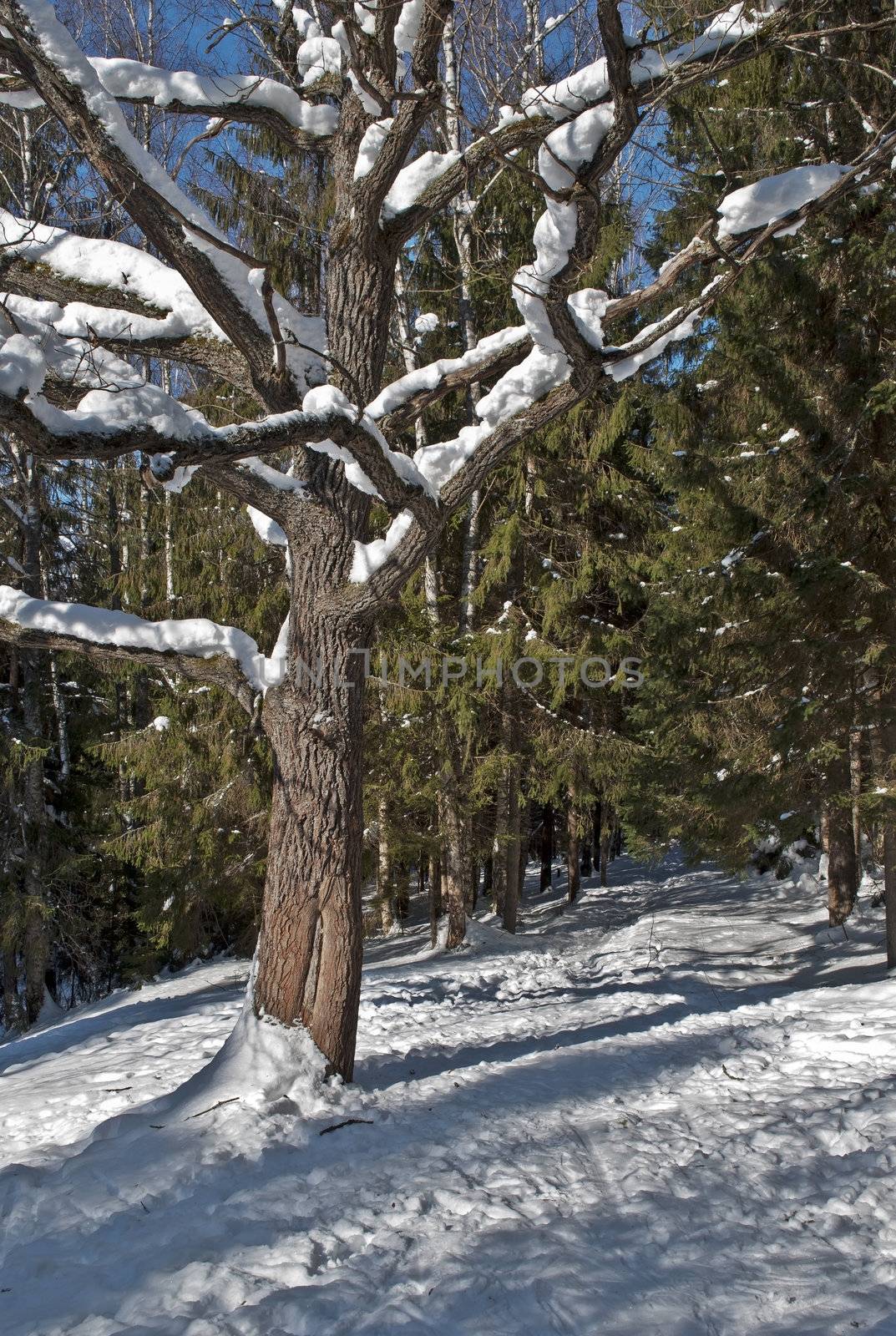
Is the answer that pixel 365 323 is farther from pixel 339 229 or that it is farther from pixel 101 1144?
pixel 101 1144

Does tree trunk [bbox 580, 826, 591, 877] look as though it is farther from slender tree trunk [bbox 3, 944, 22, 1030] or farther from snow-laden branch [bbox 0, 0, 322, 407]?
snow-laden branch [bbox 0, 0, 322, 407]

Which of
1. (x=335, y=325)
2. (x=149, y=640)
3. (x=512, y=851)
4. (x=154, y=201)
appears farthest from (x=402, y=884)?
(x=154, y=201)

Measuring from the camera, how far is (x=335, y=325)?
5391 millimetres

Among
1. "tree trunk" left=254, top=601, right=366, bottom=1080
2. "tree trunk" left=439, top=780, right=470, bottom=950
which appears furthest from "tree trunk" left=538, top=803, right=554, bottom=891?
"tree trunk" left=254, top=601, right=366, bottom=1080

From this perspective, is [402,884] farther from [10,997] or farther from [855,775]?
[855,775]

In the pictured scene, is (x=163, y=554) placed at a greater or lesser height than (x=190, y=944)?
greater

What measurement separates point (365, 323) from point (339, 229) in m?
0.56

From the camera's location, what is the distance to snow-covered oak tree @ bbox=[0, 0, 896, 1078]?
433cm

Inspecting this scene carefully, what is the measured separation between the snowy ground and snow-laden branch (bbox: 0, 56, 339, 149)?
18.1 feet

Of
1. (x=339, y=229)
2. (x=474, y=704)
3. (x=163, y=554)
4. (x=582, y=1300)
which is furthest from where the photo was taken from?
(x=163, y=554)

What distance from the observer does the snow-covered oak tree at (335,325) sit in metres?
4.33

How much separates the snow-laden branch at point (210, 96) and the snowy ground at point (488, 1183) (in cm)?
552

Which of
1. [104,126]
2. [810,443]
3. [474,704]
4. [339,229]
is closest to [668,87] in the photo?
[339,229]

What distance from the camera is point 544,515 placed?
43.4ft
